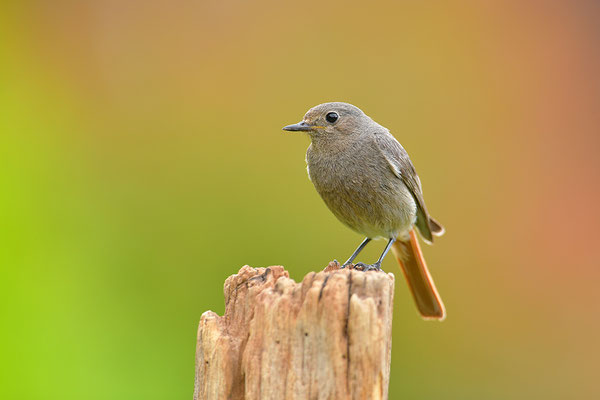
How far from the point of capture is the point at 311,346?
8.95 feet

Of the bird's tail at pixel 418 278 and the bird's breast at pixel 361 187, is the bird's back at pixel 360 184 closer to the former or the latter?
the bird's breast at pixel 361 187

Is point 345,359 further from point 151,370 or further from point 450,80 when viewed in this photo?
point 450,80

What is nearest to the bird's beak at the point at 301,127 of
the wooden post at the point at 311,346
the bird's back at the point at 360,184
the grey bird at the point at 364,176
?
the grey bird at the point at 364,176

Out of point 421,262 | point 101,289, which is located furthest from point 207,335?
point 101,289

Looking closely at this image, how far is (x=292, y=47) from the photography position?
6.81m

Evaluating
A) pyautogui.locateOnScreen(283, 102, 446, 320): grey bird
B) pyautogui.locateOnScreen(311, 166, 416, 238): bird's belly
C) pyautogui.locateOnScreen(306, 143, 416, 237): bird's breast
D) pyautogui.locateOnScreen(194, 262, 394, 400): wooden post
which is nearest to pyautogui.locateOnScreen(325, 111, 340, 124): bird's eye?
pyautogui.locateOnScreen(283, 102, 446, 320): grey bird

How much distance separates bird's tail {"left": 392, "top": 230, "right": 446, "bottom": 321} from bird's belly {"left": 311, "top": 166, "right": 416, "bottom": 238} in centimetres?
43

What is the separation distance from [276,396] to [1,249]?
4012 millimetres

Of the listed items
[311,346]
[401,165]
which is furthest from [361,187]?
[311,346]

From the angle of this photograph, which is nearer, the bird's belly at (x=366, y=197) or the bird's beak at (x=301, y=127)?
the bird's belly at (x=366, y=197)

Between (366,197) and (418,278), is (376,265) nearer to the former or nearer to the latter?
(366,197)

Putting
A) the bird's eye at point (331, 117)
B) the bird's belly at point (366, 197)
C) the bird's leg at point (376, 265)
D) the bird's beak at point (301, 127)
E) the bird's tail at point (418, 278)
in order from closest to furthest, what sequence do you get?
the bird's leg at point (376, 265), the bird's belly at point (366, 197), the bird's beak at point (301, 127), the bird's eye at point (331, 117), the bird's tail at point (418, 278)

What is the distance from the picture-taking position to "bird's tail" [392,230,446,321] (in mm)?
5133

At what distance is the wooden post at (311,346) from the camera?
2.70 meters
